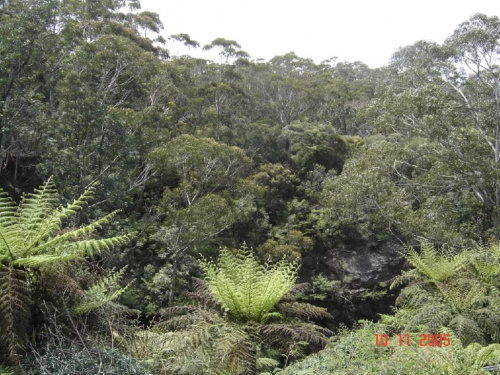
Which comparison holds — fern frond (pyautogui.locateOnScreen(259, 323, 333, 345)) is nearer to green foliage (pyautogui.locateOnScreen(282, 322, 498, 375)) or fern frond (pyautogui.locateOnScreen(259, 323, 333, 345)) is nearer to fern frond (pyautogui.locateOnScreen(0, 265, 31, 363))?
green foliage (pyautogui.locateOnScreen(282, 322, 498, 375))

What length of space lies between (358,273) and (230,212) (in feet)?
18.6

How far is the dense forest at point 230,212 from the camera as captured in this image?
287 centimetres

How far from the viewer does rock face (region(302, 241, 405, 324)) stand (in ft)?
46.1

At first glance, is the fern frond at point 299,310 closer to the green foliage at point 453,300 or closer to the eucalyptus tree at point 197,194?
the green foliage at point 453,300

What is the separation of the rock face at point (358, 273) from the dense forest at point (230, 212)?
0.17ft

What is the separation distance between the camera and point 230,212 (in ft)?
39.8

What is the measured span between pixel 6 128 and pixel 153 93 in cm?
748

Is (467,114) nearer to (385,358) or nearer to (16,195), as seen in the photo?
(385,358)

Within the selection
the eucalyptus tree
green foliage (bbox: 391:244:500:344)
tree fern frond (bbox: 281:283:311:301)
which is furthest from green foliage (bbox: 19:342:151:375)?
the eucalyptus tree

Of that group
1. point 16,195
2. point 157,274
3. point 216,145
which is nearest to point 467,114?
point 216,145

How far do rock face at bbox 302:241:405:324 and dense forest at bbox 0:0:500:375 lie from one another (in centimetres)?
5

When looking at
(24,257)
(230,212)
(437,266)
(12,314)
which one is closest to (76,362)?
(12,314)

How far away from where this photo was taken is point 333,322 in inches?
544
